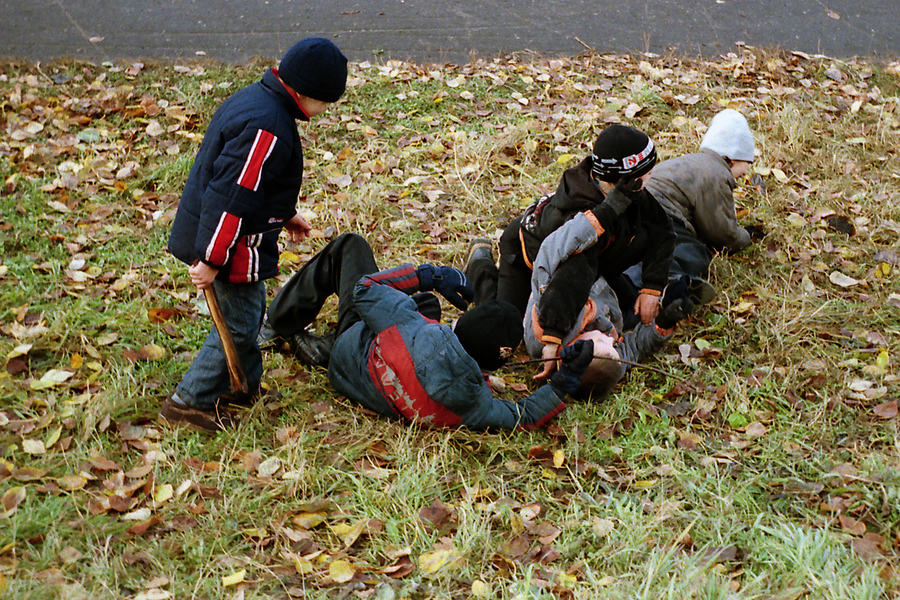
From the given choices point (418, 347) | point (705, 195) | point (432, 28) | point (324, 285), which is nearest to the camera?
point (418, 347)

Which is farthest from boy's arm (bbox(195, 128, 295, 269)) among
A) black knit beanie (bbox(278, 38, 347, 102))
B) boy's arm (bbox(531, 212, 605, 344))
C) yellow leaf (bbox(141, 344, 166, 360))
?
boy's arm (bbox(531, 212, 605, 344))

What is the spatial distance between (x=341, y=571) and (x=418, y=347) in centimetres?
98

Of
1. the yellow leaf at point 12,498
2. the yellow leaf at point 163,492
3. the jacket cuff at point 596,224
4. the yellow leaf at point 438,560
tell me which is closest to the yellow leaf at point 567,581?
the yellow leaf at point 438,560

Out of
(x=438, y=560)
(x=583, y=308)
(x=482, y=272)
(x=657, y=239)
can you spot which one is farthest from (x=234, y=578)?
(x=657, y=239)

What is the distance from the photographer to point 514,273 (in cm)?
430

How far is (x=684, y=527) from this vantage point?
120 inches

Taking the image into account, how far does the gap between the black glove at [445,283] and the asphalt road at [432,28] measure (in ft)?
14.7

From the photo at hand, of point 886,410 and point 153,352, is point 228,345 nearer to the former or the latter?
point 153,352

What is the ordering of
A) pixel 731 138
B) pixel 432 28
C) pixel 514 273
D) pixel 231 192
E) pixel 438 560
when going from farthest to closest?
pixel 432 28
pixel 731 138
pixel 514 273
pixel 231 192
pixel 438 560

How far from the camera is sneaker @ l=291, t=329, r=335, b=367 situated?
4.00 m

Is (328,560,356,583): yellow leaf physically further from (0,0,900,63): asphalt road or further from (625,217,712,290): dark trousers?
(0,0,900,63): asphalt road

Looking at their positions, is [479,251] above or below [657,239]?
below

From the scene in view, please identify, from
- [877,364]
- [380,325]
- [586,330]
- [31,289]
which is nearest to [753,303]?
[877,364]

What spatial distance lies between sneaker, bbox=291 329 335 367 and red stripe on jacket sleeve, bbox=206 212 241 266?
3.52 ft
